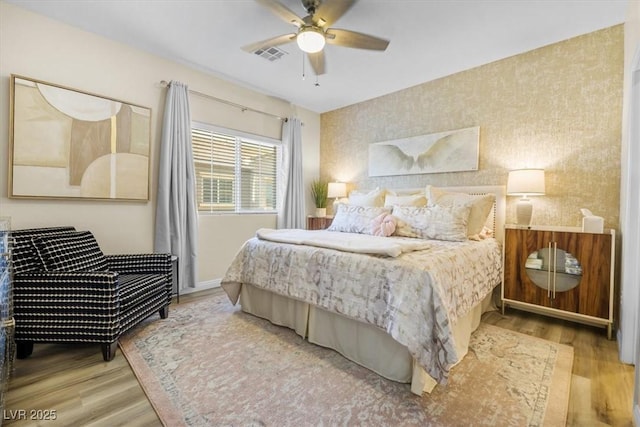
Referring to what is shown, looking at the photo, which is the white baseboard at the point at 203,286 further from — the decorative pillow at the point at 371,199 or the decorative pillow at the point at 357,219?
the decorative pillow at the point at 371,199

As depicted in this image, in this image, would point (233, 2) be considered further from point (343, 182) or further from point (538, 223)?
point (538, 223)

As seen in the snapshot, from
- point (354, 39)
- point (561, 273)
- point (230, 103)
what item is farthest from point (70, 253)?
point (561, 273)

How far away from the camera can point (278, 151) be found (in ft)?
15.3

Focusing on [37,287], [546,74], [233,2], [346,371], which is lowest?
[346,371]

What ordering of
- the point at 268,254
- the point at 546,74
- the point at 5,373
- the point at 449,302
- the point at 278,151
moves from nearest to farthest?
the point at 5,373 → the point at 449,302 → the point at 268,254 → the point at 546,74 → the point at 278,151

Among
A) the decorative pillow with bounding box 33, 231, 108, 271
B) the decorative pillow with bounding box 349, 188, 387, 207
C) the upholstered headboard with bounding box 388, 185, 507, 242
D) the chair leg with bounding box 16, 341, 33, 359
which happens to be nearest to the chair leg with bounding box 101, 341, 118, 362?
the chair leg with bounding box 16, 341, 33, 359

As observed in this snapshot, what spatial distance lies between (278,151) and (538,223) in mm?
3522

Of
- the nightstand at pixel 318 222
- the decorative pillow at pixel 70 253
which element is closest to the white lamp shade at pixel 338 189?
the nightstand at pixel 318 222

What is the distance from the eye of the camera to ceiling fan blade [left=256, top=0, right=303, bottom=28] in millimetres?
2023

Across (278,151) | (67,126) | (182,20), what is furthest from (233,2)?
(278,151)

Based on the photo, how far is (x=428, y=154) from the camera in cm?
383

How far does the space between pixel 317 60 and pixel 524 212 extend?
248cm

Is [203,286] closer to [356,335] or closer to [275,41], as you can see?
[356,335]

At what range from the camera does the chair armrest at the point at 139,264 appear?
2695 millimetres
